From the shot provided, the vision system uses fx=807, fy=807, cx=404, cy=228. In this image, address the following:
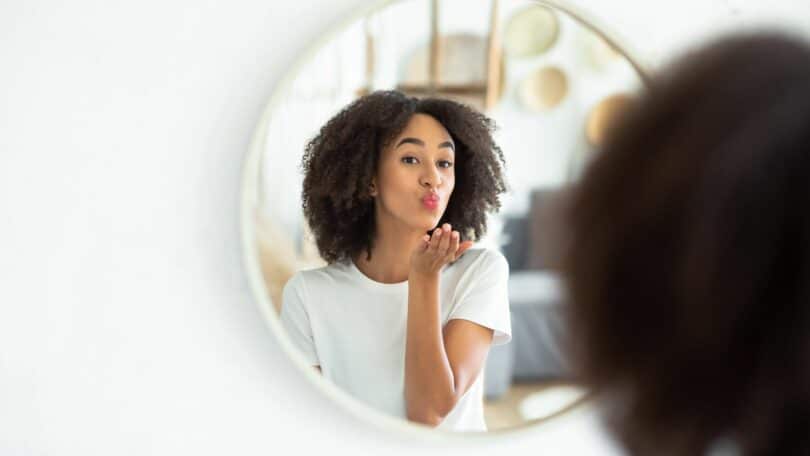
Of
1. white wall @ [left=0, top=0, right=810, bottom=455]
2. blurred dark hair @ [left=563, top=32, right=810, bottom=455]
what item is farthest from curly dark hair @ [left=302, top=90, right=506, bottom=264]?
blurred dark hair @ [left=563, top=32, right=810, bottom=455]

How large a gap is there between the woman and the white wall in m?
0.07

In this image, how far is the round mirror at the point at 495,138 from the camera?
40.1 inches

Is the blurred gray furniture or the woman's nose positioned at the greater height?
the woman's nose

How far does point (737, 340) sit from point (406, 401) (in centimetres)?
63

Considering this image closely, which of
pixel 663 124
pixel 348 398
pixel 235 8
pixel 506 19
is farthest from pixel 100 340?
pixel 663 124

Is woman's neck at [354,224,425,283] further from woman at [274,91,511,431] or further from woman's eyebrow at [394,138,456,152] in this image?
woman's eyebrow at [394,138,456,152]

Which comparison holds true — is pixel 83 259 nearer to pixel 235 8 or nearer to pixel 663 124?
pixel 235 8

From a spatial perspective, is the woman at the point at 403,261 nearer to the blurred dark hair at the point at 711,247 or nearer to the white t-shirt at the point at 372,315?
the white t-shirt at the point at 372,315

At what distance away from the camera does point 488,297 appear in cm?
104

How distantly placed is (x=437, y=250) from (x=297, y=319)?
0.20 meters

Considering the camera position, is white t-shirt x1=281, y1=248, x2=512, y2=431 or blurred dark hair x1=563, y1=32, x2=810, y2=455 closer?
blurred dark hair x1=563, y1=32, x2=810, y2=455

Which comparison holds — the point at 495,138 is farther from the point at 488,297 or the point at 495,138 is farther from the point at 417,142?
the point at 488,297

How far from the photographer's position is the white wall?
1051mm

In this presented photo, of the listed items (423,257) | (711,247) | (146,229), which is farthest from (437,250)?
(711,247)
